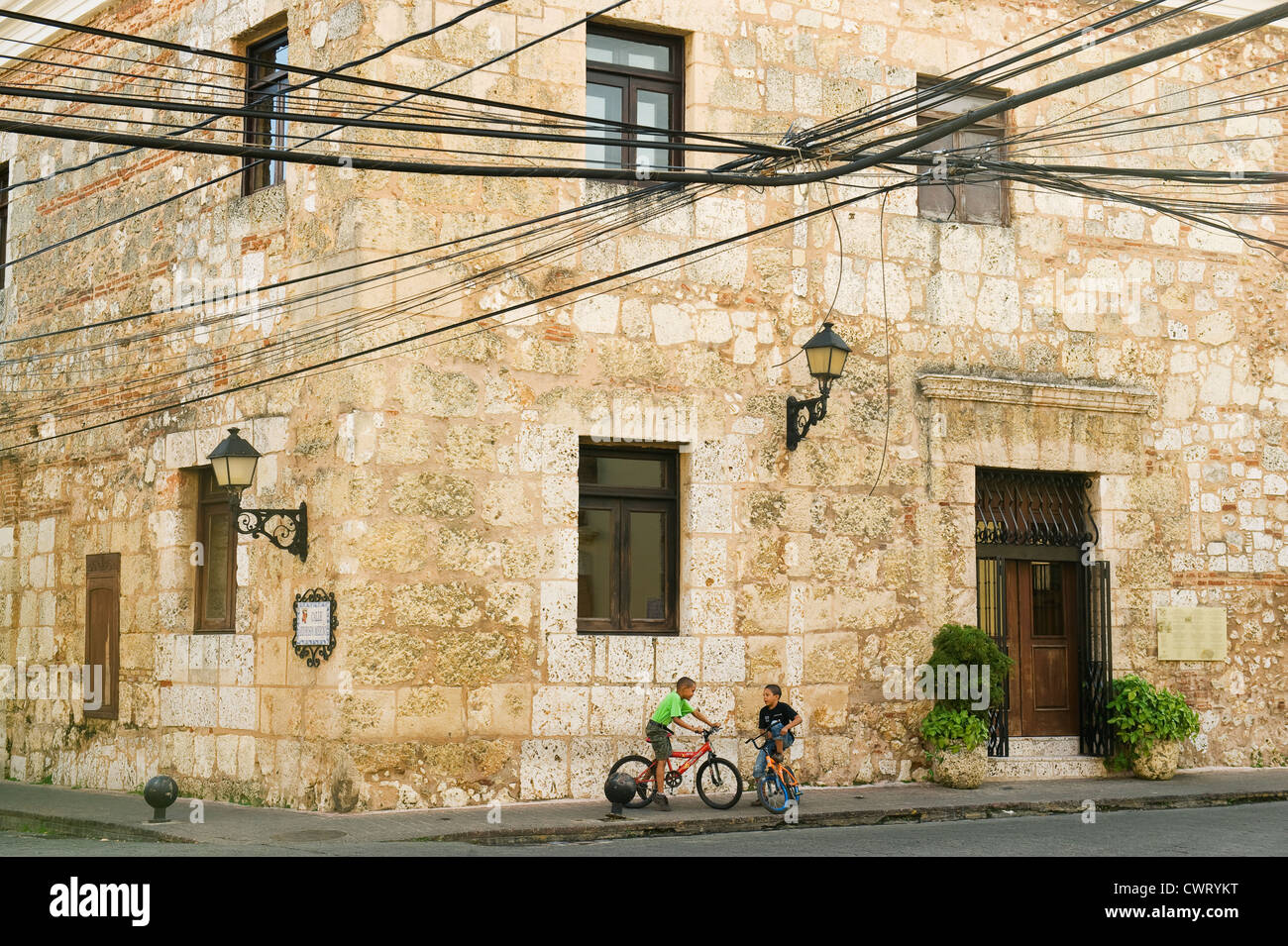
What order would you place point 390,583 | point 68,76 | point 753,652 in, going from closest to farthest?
point 390,583
point 753,652
point 68,76

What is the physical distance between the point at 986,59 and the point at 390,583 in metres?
7.85

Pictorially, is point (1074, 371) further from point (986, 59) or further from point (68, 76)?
point (68, 76)

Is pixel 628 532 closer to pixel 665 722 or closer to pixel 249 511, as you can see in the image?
pixel 665 722

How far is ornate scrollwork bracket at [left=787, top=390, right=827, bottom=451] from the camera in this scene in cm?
1380

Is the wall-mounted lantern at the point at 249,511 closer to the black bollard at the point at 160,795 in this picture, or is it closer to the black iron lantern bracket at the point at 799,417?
the black bollard at the point at 160,795

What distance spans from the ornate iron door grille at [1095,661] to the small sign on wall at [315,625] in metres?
7.58

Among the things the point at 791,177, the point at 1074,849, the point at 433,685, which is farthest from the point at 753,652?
the point at 791,177

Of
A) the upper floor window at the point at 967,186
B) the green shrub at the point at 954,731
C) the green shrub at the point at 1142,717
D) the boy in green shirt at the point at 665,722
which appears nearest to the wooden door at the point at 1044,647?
the green shrub at the point at 1142,717

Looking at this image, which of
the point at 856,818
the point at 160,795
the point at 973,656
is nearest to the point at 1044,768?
the point at 973,656

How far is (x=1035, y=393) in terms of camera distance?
15.0 m

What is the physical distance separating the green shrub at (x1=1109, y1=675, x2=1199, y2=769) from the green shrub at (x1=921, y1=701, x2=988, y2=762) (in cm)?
186

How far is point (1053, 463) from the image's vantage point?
15.2 metres

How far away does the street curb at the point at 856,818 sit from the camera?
11.1m

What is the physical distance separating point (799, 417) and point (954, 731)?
3122mm
